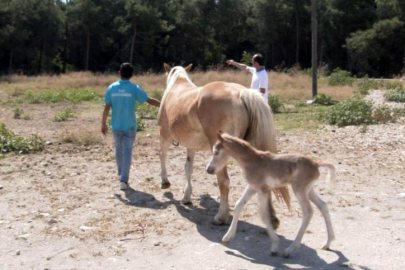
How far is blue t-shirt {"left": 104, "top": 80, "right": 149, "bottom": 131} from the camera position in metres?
7.42

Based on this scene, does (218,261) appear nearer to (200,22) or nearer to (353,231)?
(353,231)

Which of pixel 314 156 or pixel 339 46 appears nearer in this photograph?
pixel 314 156

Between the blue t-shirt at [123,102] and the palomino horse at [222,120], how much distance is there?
0.84 meters

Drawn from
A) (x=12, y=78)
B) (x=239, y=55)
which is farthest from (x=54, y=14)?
(x=239, y=55)

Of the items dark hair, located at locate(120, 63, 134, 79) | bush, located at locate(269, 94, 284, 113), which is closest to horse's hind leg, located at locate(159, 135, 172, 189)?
dark hair, located at locate(120, 63, 134, 79)

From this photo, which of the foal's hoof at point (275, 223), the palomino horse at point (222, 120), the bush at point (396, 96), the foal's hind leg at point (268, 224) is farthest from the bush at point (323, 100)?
the foal's hind leg at point (268, 224)

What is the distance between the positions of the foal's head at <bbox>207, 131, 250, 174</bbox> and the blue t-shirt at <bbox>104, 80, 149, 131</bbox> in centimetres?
262

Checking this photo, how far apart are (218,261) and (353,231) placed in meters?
1.78

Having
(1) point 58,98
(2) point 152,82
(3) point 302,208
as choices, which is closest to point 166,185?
(3) point 302,208

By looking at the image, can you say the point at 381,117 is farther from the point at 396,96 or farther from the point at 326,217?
the point at 326,217

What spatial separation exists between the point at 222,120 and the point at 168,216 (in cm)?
149

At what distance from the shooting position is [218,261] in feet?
15.8

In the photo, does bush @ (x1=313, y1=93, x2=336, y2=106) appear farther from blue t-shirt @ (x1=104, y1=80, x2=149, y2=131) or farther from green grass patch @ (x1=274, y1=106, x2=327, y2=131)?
Answer: blue t-shirt @ (x1=104, y1=80, x2=149, y2=131)

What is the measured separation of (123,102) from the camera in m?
7.43
